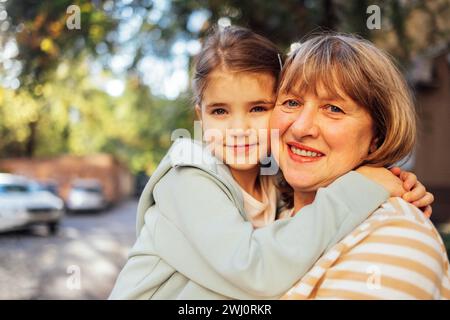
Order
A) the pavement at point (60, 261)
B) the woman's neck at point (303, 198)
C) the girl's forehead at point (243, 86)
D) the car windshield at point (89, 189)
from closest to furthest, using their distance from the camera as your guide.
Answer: the woman's neck at point (303, 198)
the girl's forehead at point (243, 86)
the pavement at point (60, 261)
the car windshield at point (89, 189)

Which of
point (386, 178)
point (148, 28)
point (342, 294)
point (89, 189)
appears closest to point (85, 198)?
point (89, 189)

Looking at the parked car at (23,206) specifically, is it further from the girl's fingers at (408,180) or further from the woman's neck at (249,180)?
the girl's fingers at (408,180)

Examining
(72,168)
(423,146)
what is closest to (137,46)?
(423,146)

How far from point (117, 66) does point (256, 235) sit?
18.4 ft

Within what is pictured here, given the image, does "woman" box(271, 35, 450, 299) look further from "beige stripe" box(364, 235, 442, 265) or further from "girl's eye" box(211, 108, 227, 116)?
"girl's eye" box(211, 108, 227, 116)

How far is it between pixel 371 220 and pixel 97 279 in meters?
7.73

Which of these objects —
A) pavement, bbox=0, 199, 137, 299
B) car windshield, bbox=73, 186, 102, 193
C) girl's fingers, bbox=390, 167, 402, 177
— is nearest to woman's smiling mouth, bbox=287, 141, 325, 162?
girl's fingers, bbox=390, 167, 402, 177

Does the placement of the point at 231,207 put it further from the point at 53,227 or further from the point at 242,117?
the point at 53,227

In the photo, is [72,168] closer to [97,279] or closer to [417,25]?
[97,279]

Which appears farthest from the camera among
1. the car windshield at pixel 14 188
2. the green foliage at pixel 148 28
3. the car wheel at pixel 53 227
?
the car wheel at pixel 53 227

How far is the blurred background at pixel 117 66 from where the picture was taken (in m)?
4.29

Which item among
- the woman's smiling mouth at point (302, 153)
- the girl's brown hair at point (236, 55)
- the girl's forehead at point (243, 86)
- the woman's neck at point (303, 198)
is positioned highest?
the girl's brown hair at point (236, 55)

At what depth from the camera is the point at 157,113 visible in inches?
449

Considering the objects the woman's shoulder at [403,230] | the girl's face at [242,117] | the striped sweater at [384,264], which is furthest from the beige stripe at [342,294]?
the girl's face at [242,117]
